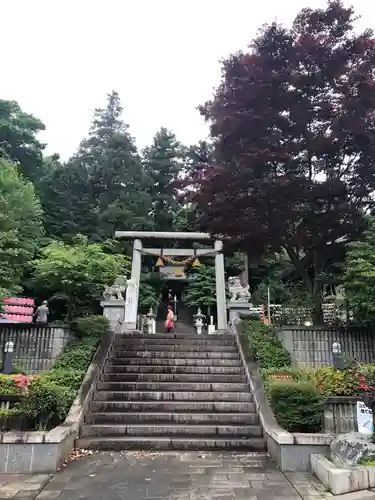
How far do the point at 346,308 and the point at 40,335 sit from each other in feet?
24.6

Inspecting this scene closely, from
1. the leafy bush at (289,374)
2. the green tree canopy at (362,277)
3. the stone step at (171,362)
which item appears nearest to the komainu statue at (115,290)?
the stone step at (171,362)

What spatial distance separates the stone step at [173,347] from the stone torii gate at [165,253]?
162 inches

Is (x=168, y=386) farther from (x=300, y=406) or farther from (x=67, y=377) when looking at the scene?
(x=300, y=406)

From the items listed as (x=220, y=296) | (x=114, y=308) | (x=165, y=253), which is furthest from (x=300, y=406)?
(x=165, y=253)

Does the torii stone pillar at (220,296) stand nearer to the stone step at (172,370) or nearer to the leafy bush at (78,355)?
the stone step at (172,370)

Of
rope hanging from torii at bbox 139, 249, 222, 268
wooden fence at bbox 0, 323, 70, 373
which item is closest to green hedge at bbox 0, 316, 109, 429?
wooden fence at bbox 0, 323, 70, 373

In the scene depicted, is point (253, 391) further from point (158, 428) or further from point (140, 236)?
point (140, 236)

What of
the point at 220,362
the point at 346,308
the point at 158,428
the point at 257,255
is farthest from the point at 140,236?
the point at 158,428

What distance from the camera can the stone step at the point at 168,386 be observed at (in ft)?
26.5

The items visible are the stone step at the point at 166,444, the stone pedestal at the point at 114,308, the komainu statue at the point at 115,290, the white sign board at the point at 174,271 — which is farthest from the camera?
the white sign board at the point at 174,271

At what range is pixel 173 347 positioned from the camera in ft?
32.8

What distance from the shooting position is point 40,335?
368 inches

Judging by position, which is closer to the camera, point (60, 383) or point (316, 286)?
point (60, 383)

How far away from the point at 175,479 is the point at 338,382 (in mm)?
3413
